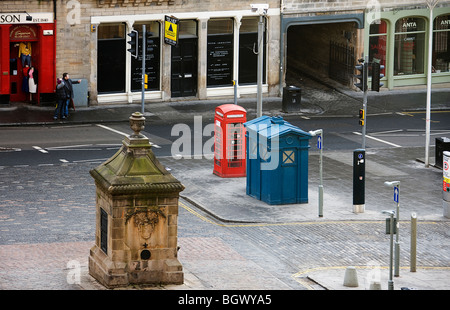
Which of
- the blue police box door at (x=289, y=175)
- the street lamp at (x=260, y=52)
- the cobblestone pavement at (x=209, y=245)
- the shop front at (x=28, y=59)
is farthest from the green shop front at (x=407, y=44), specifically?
the cobblestone pavement at (x=209, y=245)

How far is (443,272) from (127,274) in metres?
6.36

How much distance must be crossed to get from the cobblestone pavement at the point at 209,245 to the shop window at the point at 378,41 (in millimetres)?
19255

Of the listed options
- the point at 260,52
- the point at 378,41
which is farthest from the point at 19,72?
the point at 378,41

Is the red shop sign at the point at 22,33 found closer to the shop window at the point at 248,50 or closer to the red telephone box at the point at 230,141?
the shop window at the point at 248,50

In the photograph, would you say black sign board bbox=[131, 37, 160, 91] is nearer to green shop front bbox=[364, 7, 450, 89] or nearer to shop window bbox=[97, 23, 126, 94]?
shop window bbox=[97, 23, 126, 94]

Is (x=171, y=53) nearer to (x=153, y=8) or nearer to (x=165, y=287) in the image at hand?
(x=153, y=8)

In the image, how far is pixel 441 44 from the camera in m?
44.1

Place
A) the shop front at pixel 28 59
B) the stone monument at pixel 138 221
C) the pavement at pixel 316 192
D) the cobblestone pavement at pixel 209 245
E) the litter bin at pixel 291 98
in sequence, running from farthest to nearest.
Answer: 1. the litter bin at pixel 291 98
2. the shop front at pixel 28 59
3. the pavement at pixel 316 192
4. the cobblestone pavement at pixel 209 245
5. the stone monument at pixel 138 221

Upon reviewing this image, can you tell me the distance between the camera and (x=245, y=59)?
4147 cm

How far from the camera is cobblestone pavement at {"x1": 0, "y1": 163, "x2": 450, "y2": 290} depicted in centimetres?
1911

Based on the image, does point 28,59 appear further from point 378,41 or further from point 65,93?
point 378,41

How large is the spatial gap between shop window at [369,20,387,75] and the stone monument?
1018 inches

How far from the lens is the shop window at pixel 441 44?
43906mm

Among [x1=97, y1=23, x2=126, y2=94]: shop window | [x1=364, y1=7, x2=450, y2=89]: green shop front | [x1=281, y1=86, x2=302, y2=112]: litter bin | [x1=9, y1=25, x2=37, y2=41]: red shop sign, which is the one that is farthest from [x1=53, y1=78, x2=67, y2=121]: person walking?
[x1=364, y1=7, x2=450, y2=89]: green shop front
